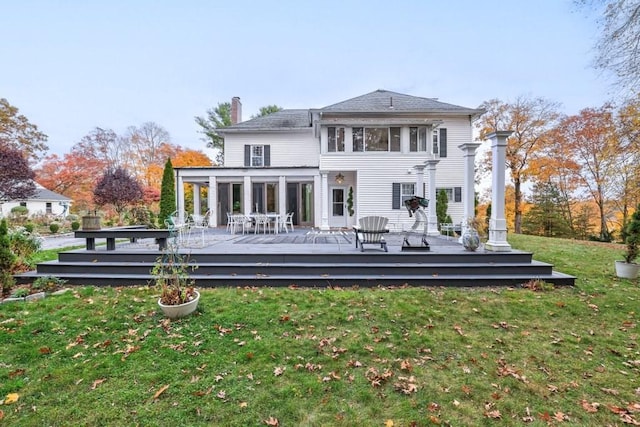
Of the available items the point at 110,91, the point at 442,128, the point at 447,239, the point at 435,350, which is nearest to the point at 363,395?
the point at 435,350

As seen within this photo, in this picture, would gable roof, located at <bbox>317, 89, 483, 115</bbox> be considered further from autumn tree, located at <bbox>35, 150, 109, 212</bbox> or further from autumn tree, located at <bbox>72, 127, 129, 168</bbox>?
autumn tree, located at <bbox>35, 150, 109, 212</bbox>

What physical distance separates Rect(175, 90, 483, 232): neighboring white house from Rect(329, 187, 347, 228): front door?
0.16 ft

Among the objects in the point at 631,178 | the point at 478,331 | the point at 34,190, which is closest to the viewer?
the point at 478,331


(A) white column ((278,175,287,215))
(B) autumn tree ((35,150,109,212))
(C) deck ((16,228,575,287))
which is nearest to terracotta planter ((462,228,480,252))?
(C) deck ((16,228,575,287))

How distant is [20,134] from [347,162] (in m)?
25.8

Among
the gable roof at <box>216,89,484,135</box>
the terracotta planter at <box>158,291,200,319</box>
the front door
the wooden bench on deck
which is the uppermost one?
the gable roof at <box>216,89,484,135</box>

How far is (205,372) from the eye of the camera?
2928 millimetres

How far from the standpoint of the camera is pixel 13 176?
48.0 feet

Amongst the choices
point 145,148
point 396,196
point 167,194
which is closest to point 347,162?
point 396,196

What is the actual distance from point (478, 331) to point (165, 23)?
15949 mm

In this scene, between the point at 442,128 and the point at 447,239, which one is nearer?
the point at 447,239

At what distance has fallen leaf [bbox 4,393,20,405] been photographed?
2.52 m

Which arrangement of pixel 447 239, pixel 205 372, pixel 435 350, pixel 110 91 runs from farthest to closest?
1. pixel 110 91
2. pixel 447 239
3. pixel 435 350
4. pixel 205 372

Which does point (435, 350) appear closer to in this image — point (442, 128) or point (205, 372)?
point (205, 372)
